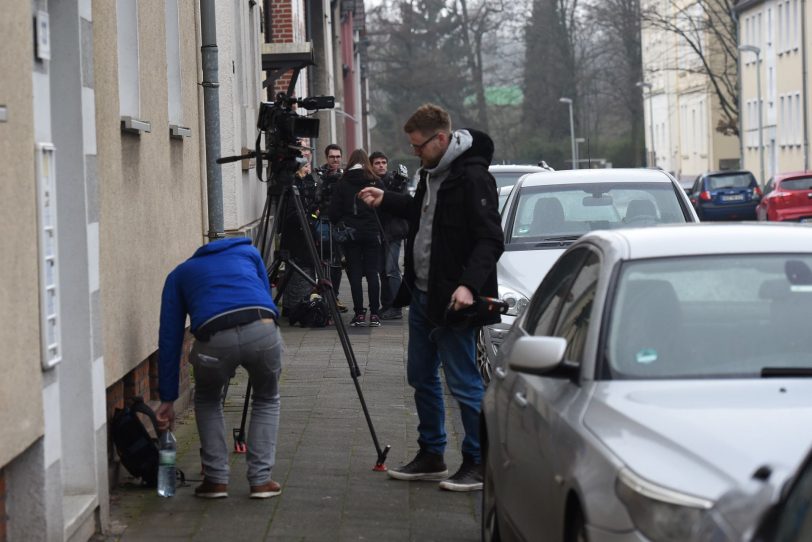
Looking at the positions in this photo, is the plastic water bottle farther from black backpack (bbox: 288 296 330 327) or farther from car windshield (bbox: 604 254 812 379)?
black backpack (bbox: 288 296 330 327)

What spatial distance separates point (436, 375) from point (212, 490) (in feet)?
4.39

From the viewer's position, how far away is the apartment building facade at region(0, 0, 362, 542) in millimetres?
5535

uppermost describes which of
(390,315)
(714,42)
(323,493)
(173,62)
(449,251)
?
(714,42)

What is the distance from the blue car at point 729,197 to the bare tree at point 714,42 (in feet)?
66.1

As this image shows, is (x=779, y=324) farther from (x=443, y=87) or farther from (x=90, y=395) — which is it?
(x=443, y=87)

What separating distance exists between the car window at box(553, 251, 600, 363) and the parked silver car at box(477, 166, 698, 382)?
18.2ft

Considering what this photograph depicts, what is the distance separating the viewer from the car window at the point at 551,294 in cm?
584

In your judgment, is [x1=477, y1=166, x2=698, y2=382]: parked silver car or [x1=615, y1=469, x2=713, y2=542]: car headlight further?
[x1=477, y1=166, x2=698, y2=382]: parked silver car

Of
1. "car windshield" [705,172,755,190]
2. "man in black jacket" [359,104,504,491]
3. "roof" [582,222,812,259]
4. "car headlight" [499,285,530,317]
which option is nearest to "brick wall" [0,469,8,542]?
"roof" [582,222,812,259]

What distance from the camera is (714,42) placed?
79750mm

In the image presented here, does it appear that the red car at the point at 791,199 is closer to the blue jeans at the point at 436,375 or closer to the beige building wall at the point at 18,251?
the blue jeans at the point at 436,375

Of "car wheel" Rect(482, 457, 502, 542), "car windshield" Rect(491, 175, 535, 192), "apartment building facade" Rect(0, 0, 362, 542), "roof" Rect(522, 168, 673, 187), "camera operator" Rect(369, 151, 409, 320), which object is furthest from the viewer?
"car windshield" Rect(491, 175, 535, 192)

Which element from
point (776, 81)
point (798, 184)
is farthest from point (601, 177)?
point (776, 81)

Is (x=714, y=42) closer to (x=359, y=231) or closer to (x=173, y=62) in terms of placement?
(x=359, y=231)
